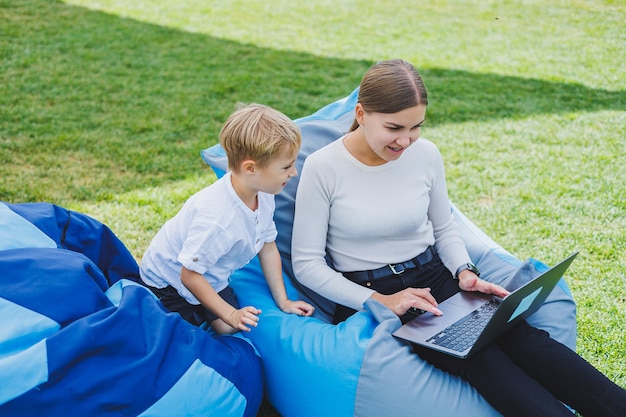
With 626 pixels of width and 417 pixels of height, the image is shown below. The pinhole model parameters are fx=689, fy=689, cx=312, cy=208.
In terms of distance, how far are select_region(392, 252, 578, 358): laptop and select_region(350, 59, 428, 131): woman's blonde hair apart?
668mm

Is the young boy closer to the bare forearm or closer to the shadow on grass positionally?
the bare forearm

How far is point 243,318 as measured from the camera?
2.16 metres

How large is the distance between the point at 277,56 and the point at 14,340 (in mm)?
5136

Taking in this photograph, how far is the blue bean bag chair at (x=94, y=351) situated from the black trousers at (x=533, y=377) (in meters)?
0.65

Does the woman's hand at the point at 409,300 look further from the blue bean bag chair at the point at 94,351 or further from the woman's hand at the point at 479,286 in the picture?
the blue bean bag chair at the point at 94,351

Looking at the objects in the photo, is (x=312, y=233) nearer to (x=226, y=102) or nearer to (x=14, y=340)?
(x=14, y=340)

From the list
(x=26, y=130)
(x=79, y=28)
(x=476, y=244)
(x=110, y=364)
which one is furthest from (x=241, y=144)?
(x=79, y=28)

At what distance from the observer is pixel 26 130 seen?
468 centimetres

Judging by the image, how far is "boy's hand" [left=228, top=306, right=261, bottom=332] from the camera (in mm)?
2150

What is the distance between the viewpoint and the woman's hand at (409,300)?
2.17m

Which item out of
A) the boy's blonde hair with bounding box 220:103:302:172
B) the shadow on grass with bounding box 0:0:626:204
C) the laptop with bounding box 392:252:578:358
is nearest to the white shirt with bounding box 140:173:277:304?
the boy's blonde hair with bounding box 220:103:302:172

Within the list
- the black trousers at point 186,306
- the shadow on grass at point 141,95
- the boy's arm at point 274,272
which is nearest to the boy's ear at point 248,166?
the boy's arm at point 274,272

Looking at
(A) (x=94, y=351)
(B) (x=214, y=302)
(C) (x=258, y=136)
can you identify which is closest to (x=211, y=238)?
→ (B) (x=214, y=302)

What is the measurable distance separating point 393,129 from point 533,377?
0.86 m
